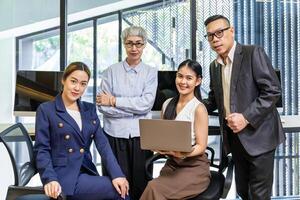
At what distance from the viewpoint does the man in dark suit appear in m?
2.25

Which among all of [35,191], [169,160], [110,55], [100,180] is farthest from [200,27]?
[35,191]

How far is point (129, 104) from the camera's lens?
2613 millimetres

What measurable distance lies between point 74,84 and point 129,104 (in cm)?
45

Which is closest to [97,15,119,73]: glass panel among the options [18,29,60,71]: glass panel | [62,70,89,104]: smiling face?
[18,29,60,71]: glass panel

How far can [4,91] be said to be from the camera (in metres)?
4.14

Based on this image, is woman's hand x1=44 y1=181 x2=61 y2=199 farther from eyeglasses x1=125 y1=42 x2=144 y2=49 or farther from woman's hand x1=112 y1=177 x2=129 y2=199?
eyeglasses x1=125 y1=42 x2=144 y2=49

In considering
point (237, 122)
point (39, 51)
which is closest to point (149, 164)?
point (237, 122)

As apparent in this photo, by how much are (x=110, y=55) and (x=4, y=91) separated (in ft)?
3.84

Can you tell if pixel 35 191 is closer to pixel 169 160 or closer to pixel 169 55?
pixel 169 160

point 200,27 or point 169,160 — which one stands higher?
point 200,27

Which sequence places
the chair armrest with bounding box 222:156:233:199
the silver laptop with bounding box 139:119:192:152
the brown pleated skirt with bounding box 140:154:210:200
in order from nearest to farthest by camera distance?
1. the silver laptop with bounding box 139:119:192:152
2. the brown pleated skirt with bounding box 140:154:210:200
3. the chair armrest with bounding box 222:156:233:199

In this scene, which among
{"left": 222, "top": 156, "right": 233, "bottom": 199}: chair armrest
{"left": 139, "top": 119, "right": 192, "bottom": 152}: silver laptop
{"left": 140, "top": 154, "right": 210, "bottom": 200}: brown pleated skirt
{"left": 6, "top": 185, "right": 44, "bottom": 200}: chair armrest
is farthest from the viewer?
{"left": 222, "top": 156, "right": 233, "bottom": 199}: chair armrest

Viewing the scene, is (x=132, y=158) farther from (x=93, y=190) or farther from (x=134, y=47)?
(x=134, y=47)

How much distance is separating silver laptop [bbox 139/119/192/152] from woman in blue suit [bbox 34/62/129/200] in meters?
0.26
